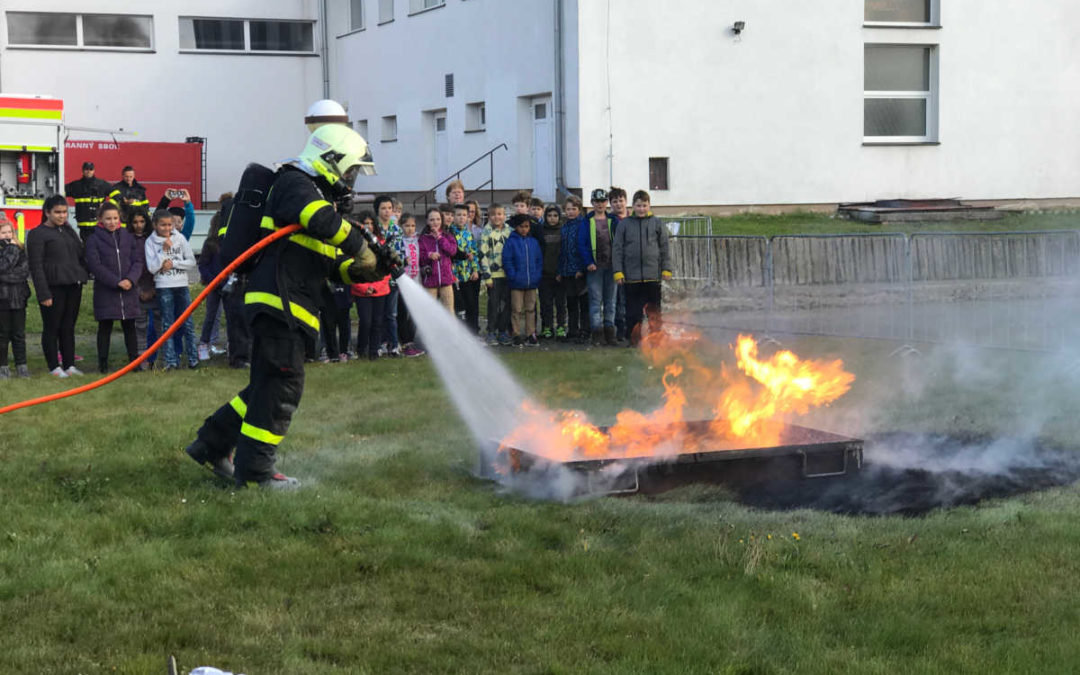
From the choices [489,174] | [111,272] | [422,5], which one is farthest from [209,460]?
[422,5]

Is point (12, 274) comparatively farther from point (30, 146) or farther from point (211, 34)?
point (211, 34)

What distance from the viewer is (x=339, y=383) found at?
37.6 ft

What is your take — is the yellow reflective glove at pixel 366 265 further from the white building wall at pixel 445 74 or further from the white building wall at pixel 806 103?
the white building wall at pixel 445 74

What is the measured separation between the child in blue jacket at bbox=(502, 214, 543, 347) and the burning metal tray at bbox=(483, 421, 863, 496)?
22.9 ft

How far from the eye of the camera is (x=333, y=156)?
6.95m

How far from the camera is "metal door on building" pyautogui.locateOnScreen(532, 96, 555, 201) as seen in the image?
971 inches

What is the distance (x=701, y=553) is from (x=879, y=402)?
192 inches

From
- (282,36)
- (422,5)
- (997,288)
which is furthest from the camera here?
(282,36)

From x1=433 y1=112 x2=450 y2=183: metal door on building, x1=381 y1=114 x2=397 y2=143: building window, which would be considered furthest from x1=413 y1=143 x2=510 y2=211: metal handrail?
x1=381 y1=114 x2=397 y2=143: building window

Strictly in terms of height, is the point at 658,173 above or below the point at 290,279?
above

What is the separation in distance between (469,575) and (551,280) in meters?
9.54

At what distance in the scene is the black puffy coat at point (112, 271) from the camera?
12328 mm

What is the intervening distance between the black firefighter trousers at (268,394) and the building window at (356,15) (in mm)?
27654

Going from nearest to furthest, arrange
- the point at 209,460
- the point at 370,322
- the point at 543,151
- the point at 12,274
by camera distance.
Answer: the point at 209,460 < the point at 12,274 < the point at 370,322 < the point at 543,151
